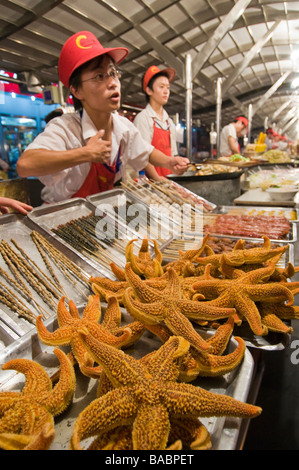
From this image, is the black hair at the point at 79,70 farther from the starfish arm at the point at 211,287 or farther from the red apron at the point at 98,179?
the starfish arm at the point at 211,287

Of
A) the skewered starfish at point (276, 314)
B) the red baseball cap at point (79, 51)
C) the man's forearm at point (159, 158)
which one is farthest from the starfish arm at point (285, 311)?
the man's forearm at point (159, 158)

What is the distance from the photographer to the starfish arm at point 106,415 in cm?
77

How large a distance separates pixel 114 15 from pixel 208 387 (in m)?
7.85

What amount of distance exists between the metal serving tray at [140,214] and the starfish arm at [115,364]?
170 centimetres

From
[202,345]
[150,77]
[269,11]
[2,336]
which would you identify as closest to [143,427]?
[202,345]


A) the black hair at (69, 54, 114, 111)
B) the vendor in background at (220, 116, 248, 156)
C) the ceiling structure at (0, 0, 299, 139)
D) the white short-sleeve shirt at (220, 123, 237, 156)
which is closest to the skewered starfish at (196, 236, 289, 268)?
the black hair at (69, 54, 114, 111)

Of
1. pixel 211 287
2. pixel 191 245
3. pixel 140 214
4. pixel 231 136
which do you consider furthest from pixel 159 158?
pixel 231 136

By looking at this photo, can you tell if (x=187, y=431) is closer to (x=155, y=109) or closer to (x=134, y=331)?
(x=134, y=331)

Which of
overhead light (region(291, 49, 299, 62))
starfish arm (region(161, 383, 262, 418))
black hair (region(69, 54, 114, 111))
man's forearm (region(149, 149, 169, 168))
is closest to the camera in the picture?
starfish arm (region(161, 383, 262, 418))

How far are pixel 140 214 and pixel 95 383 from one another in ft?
6.60

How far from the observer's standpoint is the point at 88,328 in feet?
3.84

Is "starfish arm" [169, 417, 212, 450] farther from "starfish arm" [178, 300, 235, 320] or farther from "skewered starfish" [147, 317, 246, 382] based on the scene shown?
"starfish arm" [178, 300, 235, 320]

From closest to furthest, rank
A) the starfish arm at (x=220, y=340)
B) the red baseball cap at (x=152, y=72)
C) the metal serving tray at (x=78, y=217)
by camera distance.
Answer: the starfish arm at (x=220, y=340)
the metal serving tray at (x=78, y=217)
the red baseball cap at (x=152, y=72)

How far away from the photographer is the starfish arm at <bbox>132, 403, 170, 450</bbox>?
74cm
